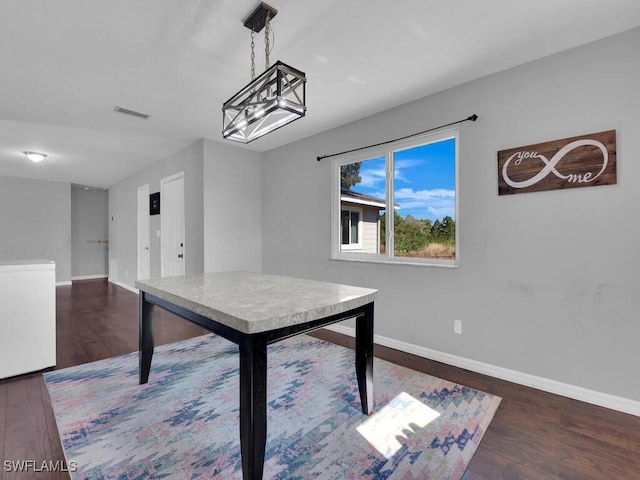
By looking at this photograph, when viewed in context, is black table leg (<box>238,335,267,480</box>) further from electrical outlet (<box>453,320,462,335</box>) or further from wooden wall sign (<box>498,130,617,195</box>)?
wooden wall sign (<box>498,130,617,195</box>)

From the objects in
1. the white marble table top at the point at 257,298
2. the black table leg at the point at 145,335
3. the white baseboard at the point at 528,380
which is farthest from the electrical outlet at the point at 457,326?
the black table leg at the point at 145,335

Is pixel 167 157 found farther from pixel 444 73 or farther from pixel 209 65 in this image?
pixel 444 73

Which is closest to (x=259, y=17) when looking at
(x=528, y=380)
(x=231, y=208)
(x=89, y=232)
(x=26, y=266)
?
(x=26, y=266)

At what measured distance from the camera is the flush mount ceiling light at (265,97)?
4.86 ft

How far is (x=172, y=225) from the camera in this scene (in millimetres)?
4969

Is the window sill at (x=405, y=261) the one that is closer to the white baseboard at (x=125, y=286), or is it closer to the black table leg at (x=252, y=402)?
the black table leg at (x=252, y=402)

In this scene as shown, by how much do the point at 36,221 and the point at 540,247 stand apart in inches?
359

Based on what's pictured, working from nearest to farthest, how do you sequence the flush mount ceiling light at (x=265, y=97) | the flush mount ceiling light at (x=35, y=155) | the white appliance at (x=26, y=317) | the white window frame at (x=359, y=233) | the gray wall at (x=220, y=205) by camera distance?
the flush mount ceiling light at (x=265, y=97), the white appliance at (x=26, y=317), the white window frame at (x=359, y=233), the gray wall at (x=220, y=205), the flush mount ceiling light at (x=35, y=155)

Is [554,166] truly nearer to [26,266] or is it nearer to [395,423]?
[395,423]

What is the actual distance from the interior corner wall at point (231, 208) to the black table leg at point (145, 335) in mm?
1790

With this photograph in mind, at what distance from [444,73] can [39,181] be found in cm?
841

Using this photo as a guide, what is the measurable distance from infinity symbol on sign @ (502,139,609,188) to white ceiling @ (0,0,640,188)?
0.69 meters

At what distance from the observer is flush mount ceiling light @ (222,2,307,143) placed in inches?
58.3

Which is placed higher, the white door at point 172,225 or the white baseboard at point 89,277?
the white door at point 172,225
